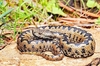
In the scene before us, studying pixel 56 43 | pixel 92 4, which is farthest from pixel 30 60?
pixel 92 4

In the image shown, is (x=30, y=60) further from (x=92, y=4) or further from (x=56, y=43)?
(x=92, y=4)

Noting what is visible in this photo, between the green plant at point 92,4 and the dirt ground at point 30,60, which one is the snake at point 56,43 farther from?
the green plant at point 92,4

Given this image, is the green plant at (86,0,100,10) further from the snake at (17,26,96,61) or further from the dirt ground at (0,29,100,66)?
the dirt ground at (0,29,100,66)

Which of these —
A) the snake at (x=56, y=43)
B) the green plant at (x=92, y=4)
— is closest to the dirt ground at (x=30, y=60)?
the snake at (x=56, y=43)

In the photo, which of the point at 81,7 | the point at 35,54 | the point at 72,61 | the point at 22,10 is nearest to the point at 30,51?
the point at 35,54

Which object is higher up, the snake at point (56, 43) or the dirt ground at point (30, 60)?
the snake at point (56, 43)

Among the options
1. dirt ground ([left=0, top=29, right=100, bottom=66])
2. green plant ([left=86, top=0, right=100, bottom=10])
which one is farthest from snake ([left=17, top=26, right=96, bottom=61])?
green plant ([left=86, top=0, right=100, bottom=10])

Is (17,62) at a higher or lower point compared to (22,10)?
lower

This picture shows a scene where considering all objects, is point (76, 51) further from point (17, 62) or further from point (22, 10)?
point (22, 10)
